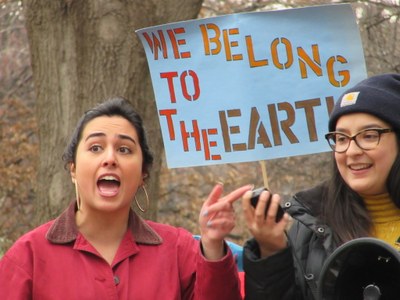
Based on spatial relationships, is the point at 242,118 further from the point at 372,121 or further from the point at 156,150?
the point at 156,150

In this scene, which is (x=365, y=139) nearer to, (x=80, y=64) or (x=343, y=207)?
(x=343, y=207)

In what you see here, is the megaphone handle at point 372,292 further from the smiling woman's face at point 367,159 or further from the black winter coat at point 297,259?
the smiling woman's face at point 367,159

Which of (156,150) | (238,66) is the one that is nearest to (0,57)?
(156,150)

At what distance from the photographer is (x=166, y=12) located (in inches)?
264

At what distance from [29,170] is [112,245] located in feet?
31.5

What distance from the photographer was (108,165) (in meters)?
3.86

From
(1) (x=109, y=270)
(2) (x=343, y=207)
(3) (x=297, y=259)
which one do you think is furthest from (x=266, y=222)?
(1) (x=109, y=270)

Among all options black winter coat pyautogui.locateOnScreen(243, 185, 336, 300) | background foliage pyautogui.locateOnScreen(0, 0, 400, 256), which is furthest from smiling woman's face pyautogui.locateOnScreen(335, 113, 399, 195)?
background foliage pyautogui.locateOnScreen(0, 0, 400, 256)

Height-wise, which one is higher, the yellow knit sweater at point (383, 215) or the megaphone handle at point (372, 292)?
the yellow knit sweater at point (383, 215)

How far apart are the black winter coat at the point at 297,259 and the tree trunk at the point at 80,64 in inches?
115

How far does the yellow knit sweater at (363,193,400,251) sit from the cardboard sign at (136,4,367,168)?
0.50m

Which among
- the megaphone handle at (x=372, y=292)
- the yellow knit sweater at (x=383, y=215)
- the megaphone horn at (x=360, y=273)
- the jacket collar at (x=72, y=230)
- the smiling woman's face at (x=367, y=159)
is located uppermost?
the smiling woman's face at (x=367, y=159)

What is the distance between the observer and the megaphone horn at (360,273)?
Answer: 3.22m

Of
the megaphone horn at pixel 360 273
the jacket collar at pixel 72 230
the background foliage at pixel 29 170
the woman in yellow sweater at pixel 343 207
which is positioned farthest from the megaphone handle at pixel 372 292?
the background foliage at pixel 29 170
